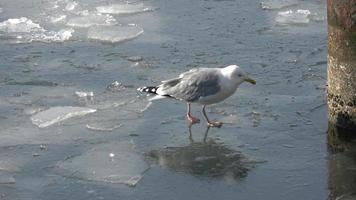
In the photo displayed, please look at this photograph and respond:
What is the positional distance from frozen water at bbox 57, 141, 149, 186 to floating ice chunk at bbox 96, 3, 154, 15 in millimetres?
3711

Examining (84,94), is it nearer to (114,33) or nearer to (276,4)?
(114,33)

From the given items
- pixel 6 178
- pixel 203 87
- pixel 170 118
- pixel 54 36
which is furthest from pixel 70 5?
pixel 6 178

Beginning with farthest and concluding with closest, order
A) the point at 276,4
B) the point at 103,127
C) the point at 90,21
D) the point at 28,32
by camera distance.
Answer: the point at 276,4 < the point at 90,21 < the point at 28,32 < the point at 103,127

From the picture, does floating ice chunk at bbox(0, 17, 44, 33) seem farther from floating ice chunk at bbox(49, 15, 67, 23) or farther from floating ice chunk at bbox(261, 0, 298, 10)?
floating ice chunk at bbox(261, 0, 298, 10)

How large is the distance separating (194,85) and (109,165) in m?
1.09

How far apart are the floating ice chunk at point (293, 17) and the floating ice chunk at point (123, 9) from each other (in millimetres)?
1500

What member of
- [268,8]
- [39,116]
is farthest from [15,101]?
[268,8]

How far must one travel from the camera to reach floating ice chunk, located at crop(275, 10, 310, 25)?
26.7ft

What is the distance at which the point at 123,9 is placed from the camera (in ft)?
29.2

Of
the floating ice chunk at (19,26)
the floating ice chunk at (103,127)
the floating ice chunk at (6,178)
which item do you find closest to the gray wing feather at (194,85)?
the floating ice chunk at (103,127)

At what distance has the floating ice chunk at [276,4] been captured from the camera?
871 centimetres

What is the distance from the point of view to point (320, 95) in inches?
242

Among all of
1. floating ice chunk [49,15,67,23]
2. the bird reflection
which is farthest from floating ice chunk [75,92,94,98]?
floating ice chunk [49,15,67,23]

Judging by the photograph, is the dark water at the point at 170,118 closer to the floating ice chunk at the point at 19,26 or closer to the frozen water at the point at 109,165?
the frozen water at the point at 109,165
